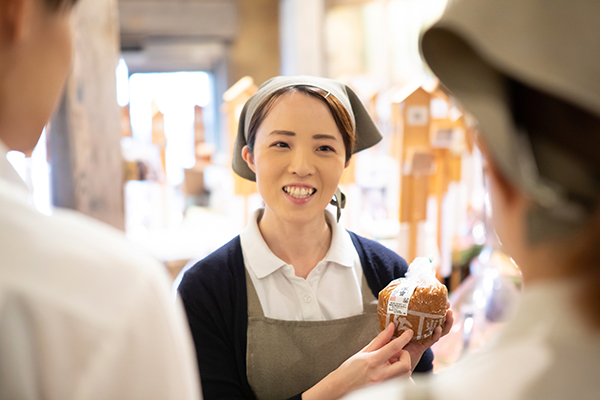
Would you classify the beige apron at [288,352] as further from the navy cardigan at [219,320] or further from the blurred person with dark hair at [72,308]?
the blurred person with dark hair at [72,308]

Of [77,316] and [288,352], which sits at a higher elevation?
[77,316]

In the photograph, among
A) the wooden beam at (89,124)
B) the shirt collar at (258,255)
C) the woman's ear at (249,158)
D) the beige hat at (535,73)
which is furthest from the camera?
the wooden beam at (89,124)

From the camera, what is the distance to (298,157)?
132cm

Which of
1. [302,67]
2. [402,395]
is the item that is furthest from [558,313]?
[302,67]

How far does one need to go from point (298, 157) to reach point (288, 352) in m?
0.52

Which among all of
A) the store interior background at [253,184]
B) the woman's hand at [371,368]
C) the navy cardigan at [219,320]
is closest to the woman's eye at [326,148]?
the navy cardigan at [219,320]

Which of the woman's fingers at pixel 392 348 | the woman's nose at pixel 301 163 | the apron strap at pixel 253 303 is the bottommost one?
the woman's fingers at pixel 392 348

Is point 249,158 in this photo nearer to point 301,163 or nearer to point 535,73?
point 301,163

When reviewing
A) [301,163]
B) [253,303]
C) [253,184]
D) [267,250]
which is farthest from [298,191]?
[253,184]

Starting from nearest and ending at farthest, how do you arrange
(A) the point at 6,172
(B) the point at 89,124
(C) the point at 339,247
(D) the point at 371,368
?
1. (A) the point at 6,172
2. (D) the point at 371,368
3. (C) the point at 339,247
4. (B) the point at 89,124

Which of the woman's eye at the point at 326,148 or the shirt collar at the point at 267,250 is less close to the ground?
the woman's eye at the point at 326,148

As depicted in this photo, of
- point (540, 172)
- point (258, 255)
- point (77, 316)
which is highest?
point (540, 172)

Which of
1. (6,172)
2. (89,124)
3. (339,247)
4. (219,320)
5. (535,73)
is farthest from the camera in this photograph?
(89,124)

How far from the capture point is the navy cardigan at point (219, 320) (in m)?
1.25
